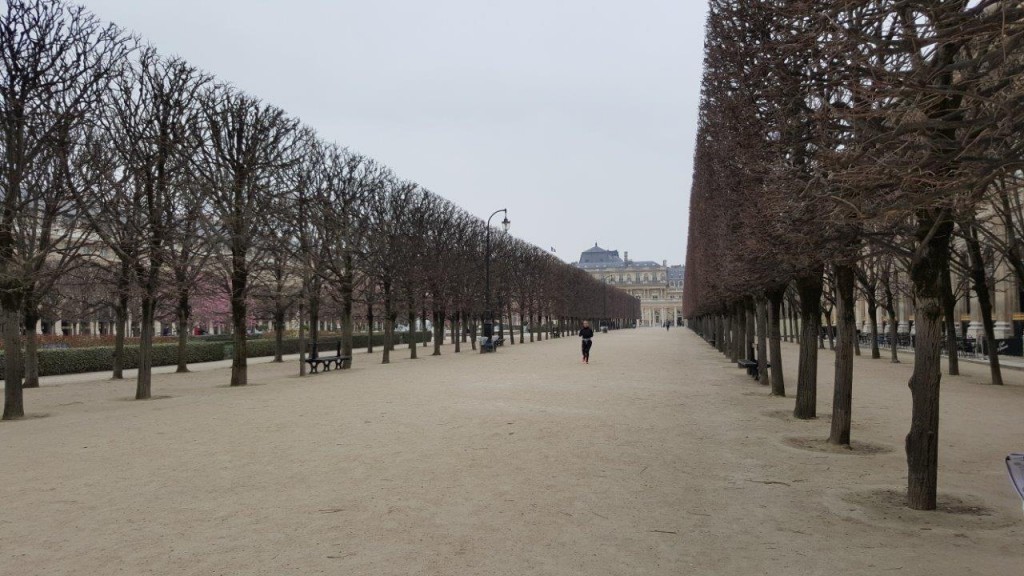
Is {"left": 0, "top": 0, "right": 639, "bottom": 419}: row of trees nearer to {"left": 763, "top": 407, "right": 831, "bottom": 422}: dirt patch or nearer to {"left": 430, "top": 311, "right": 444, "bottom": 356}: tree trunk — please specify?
{"left": 430, "top": 311, "right": 444, "bottom": 356}: tree trunk

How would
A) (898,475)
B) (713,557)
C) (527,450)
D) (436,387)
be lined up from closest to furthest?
(713,557), (898,475), (527,450), (436,387)

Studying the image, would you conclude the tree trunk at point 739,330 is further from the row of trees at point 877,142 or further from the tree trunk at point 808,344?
the tree trunk at point 808,344

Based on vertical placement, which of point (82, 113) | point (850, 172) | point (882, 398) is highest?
point (82, 113)

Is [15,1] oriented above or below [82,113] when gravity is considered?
above

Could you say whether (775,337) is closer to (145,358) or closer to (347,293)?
(145,358)

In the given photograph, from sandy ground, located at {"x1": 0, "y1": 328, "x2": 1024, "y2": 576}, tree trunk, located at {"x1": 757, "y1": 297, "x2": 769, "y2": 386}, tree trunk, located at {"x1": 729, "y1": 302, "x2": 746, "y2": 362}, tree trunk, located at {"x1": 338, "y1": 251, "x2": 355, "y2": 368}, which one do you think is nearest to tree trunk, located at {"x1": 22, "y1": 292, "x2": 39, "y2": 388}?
sandy ground, located at {"x1": 0, "y1": 328, "x2": 1024, "y2": 576}

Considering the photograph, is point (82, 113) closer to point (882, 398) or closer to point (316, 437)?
point (316, 437)

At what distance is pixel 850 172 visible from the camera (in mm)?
6141

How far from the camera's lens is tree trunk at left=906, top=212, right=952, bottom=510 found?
703 cm

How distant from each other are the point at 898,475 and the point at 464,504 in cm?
518

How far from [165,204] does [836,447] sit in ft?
55.8

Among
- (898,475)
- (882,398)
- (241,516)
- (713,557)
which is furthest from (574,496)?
(882,398)

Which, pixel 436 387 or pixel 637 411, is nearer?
pixel 637 411

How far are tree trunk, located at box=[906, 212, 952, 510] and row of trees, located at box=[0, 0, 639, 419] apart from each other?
15051mm
